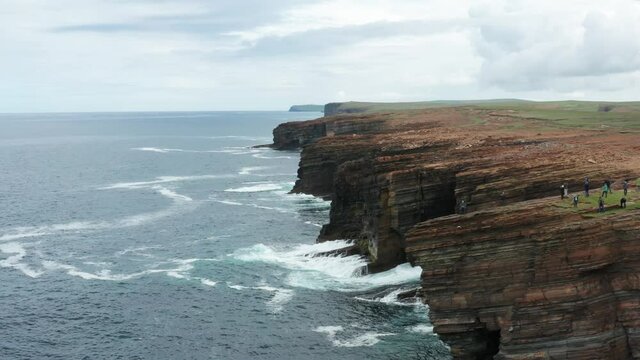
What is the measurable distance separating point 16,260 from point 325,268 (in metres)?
38.8

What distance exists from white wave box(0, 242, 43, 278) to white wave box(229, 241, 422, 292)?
77.2 feet

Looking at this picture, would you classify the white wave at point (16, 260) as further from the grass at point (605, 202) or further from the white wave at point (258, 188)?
the grass at point (605, 202)

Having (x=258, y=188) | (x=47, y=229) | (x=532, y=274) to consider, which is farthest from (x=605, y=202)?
(x=258, y=188)

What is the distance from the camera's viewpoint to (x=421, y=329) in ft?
190

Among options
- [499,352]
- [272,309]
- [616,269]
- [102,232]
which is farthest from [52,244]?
[616,269]

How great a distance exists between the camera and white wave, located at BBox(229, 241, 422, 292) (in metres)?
71.1

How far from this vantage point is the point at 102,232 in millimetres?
99812

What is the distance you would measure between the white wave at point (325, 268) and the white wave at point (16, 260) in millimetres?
23545

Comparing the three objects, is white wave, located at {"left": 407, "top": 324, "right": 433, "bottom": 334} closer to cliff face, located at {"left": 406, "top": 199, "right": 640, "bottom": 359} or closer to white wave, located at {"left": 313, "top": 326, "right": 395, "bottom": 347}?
white wave, located at {"left": 313, "top": 326, "right": 395, "bottom": 347}

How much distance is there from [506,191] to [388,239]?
17.5m

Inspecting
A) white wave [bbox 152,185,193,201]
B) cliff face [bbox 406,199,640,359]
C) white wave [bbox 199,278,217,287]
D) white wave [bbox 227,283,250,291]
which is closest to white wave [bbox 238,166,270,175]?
white wave [bbox 152,185,193,201]

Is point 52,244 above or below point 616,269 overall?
below

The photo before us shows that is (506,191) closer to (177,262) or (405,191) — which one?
(405,191)

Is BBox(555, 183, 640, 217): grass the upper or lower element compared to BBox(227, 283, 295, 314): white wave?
upper
